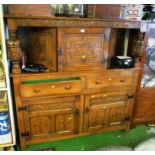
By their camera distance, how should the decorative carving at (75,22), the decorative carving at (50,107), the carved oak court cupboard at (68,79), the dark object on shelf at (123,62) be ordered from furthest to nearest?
the dark object on shelf at (123,62), the decorative carving at (50,107), the carved oak court cupboard at (68,79), the decorative carving at (75,22)

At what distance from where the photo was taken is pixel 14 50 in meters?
1.54

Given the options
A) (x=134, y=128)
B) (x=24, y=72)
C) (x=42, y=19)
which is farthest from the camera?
(x=134, y=128)

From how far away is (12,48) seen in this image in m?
1.53

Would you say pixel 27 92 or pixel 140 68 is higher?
pixel 140 68

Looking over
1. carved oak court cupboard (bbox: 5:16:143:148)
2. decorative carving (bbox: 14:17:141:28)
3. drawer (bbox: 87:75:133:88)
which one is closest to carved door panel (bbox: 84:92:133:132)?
carved oak court cupboard (bbox: 5:16:143:148)

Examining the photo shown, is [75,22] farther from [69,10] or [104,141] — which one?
[104,141]

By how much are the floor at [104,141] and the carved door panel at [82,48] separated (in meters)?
0.88

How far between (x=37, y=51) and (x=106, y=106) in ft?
3.15

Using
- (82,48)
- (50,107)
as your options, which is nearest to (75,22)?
(82,48)

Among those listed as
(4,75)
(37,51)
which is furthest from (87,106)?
(4,75)

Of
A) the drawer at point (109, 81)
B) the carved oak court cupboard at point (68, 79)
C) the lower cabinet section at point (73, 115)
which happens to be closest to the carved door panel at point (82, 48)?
the carved oak court cupboard at point (68, 79)

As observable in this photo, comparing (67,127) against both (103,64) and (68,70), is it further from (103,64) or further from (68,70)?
(103,64)

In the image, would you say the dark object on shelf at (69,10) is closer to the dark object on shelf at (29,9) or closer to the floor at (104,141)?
the dark object on shelf at (29,9)

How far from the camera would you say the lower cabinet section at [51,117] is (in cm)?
182
